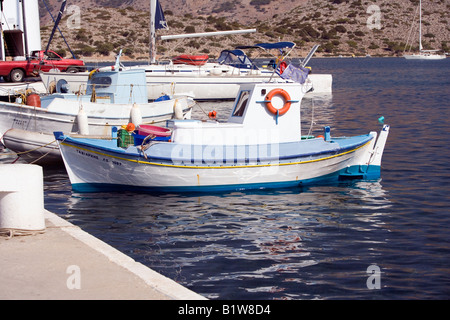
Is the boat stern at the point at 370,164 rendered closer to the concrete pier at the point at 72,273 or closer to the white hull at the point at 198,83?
the concrete pier at the point at 72,273

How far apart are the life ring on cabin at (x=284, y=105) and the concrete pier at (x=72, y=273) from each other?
7.73m

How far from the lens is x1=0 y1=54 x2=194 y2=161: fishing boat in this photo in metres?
19.7

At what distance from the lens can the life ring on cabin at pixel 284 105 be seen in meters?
16.0

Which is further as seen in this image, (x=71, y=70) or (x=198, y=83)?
(x=198, y=83)

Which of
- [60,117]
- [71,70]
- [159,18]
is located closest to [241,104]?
[60,117]

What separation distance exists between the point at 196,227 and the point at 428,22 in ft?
479

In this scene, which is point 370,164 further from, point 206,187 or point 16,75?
point 16,75

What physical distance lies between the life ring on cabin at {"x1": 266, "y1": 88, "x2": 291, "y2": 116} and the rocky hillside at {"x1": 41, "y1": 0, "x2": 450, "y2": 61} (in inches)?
3521

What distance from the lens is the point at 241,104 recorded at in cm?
1634

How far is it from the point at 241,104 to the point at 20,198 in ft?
26.7

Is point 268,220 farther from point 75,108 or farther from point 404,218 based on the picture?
point 75,108

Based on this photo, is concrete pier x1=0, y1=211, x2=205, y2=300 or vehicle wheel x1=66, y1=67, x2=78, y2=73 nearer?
concrete pier x1=0, y1=211, x2=205, y2=300

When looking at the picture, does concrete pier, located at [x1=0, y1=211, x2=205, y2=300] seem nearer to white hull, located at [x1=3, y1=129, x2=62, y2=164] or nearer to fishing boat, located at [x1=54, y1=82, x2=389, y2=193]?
fishing boat, located at [x1=54, y1=82, x2=389, y2=193]

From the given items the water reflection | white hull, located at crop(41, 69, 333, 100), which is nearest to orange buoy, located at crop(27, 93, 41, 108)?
the water reflection
